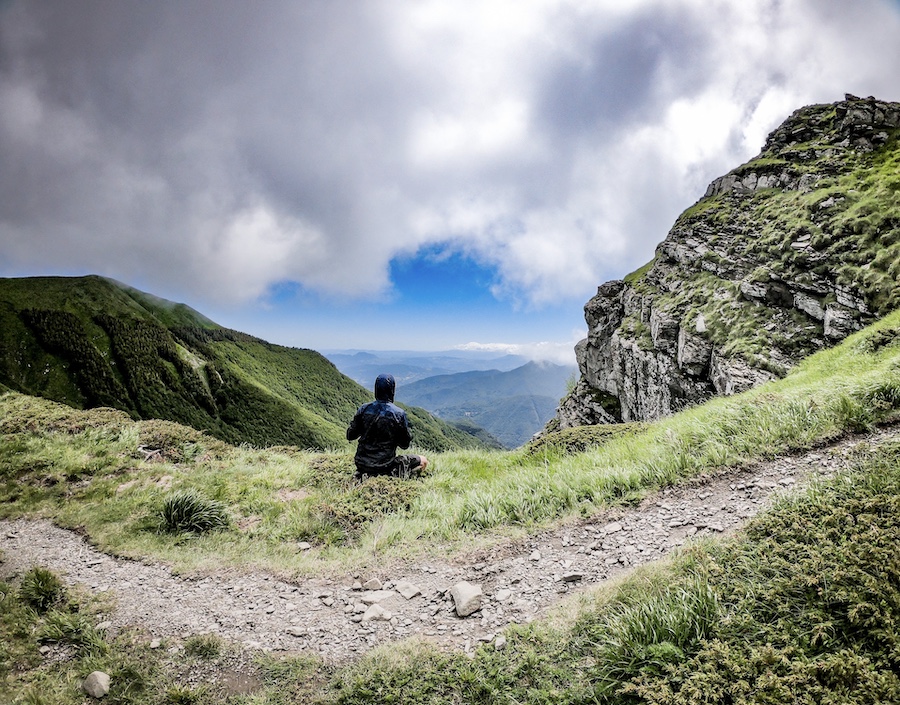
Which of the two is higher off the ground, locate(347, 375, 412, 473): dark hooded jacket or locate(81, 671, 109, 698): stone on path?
locate(347, 375, 412, 473): dark hooded jacket

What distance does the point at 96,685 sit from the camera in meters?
4.14

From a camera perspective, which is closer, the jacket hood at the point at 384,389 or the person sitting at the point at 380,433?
the person sitting at the point at 380,433

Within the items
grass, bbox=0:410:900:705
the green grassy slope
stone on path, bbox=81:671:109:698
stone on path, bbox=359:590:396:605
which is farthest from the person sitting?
stone on path, bbox=81:671:109:698

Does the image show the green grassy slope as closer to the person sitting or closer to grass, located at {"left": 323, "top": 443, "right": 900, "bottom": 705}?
grass, located at {"left": 323, "top": 443, "right": 900, "bottom": 705}

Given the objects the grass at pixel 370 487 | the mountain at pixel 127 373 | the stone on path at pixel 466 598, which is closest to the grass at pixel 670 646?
the stone on path at pixel 466 598

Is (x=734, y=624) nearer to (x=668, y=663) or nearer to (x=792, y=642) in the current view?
(x=792, y=642)

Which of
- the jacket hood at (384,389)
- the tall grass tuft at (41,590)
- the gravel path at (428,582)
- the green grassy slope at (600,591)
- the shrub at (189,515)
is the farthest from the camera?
the jacket hood at (384,389)

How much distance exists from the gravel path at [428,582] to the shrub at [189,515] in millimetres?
1163

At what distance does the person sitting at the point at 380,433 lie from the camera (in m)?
10.1

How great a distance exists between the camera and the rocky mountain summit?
2502 cm

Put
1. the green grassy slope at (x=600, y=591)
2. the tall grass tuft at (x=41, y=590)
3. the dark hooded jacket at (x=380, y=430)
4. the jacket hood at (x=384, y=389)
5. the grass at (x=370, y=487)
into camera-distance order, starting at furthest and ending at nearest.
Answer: the jacket hood at (x=384, y=389) → the dark hooded jacket at (x=380, y=430) → the grass at (x=370, y=487) → the tall grass tuft at (x=41, y=590) → the green grassy slope at (x=600, y=591)

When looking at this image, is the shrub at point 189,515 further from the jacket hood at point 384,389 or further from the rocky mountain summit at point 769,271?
the rocky mountain summit at point 769,271

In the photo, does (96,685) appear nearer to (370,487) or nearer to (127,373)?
(370,487)

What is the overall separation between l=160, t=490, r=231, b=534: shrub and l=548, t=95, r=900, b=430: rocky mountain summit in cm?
3139
